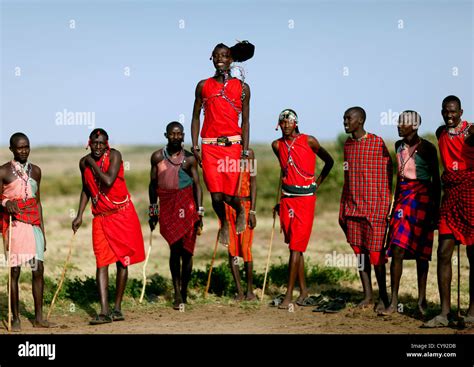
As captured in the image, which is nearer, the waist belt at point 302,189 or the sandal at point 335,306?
the sandal at point 335,306

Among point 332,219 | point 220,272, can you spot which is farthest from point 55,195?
point 220,272

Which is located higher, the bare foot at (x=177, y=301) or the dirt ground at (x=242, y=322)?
the bare foot at (x=177, y=301)

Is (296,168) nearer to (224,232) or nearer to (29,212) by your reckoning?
(224,232)

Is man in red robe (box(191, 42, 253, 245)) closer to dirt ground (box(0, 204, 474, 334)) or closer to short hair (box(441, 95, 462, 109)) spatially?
dirt ground (box(0, 204, 474, 334))

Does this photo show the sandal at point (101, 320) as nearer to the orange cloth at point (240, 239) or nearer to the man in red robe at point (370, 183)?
the orange cloth at point (240, 239)

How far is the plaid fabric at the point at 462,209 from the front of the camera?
8891 millimetres

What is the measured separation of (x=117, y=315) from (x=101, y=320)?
33 cm

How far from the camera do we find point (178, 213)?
1048cm

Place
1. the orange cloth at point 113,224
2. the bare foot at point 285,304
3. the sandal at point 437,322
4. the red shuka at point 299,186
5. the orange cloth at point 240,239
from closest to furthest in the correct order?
1. the sandal at point 437,322
2. the orange cloth at point 113,224
3. the bare foot at point 285,304
4. the red shuka at point 299,186
5. the orange cloth at point 240,239

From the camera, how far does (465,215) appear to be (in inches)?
350

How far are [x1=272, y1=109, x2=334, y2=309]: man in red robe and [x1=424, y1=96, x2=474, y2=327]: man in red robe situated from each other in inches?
69.9

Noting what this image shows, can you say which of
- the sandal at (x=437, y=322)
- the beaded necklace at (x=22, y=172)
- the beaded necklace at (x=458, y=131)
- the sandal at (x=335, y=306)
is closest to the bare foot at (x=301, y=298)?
the sandal at (x=335, y=306)

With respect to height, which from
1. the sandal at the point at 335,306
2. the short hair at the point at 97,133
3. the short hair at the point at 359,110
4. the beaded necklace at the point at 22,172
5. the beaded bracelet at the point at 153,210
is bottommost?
the sandal at the point at 335,306

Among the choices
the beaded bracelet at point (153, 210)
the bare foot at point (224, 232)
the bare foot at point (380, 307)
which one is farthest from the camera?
the bare foot at point (224, 232)
